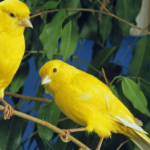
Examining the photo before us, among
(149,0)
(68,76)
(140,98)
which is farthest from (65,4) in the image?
(149,0)

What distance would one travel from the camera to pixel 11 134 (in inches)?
36.3

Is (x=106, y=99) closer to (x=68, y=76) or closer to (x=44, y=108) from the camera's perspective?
(x=68, y=76)

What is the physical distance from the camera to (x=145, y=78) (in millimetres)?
990

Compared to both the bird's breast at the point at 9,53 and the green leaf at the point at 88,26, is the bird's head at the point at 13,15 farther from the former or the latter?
the green leaf at the point at 88,26

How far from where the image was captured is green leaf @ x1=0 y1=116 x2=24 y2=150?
891mm

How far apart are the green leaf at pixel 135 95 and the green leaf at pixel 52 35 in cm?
25

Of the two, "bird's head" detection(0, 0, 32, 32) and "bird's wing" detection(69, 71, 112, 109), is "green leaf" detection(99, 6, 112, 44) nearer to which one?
"bird's wing" detection(69, 71, 112, 109)

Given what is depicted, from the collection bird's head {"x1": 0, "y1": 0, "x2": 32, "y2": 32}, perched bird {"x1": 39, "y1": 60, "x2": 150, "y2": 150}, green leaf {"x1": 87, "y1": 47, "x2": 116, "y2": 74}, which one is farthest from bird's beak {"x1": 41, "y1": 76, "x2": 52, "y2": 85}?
green leaf {"x1": 87, "y1": 47, "x2": 116, "y2": 74}

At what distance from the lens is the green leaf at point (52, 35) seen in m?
0.76

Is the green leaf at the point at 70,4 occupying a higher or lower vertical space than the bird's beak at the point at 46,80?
higher

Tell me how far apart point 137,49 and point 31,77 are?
0.86m

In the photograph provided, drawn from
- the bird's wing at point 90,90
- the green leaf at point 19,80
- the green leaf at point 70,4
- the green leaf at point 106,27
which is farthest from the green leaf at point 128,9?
the green leaf at point 19,80

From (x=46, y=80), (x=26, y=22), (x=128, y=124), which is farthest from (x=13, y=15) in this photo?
(x=128, y=124)

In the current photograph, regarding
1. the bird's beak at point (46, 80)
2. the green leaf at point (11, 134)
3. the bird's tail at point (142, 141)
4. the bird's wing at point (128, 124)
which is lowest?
the green leaf at point (11, 134)
